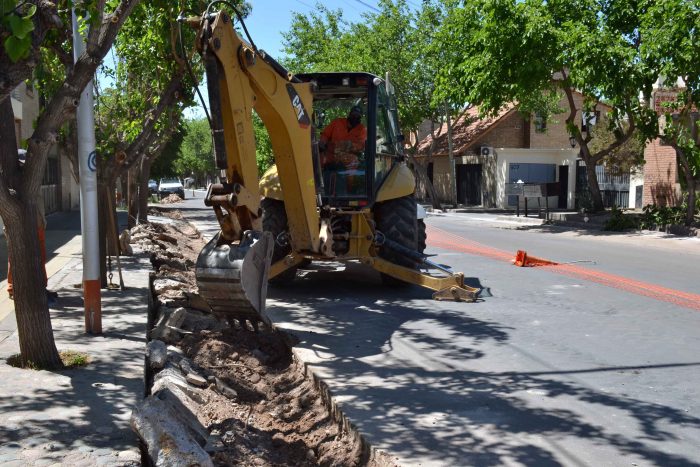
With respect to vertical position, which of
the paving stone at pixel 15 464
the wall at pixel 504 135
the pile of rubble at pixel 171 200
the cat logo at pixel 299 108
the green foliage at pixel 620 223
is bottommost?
the paving stone at pixel 15 464

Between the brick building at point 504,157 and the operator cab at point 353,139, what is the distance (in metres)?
27.8

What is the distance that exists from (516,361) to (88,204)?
4.63 m

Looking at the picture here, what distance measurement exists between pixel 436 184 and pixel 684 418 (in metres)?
42.8

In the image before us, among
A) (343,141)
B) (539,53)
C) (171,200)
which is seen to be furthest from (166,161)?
(343,141)

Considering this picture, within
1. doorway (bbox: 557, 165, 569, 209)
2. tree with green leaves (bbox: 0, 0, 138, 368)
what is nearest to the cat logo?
→ tree with green leaves (bbox: 0, 0, 138, 368)

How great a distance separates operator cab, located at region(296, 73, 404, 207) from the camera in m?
11.0

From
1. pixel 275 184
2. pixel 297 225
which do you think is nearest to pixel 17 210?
pixel 297 225

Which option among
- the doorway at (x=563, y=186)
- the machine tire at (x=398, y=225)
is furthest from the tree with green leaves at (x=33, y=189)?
the doorway at (x=563, y=186)

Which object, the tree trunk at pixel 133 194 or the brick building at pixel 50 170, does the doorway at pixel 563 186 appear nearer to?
the brick building at pixel 50 170

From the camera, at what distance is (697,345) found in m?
7.94

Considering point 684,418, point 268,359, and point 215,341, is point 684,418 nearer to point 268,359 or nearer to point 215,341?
point 268,359

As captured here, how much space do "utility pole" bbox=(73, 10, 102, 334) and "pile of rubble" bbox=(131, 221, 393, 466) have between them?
71 cm

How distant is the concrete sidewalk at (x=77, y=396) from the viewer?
4.77m

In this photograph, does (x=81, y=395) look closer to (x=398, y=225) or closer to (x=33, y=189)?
(x=33, y=189)
